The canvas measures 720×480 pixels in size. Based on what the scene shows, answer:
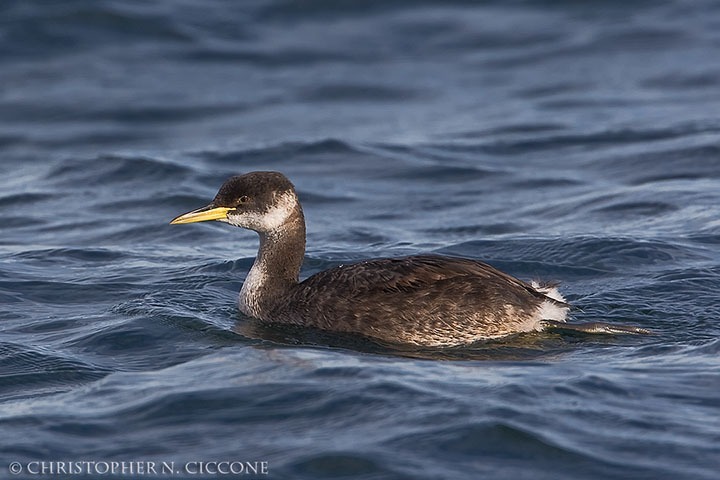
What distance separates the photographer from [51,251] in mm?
12906

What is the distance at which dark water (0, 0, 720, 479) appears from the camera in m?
7.44

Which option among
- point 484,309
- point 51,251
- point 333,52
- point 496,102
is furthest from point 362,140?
point 484,309

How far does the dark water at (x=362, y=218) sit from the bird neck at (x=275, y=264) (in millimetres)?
233

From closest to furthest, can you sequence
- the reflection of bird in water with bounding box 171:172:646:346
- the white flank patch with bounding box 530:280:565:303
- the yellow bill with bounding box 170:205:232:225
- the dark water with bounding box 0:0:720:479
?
the dark water with bounding box 0:0:720:479 < the reflection of bird in water with bounding box 171:172:646:346 < the white flank patch with bounding box 530:280:565:303 < the yellow bill with bounding box 170:205:232:225

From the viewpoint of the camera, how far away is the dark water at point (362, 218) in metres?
7.44

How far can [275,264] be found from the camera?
33.6 ft

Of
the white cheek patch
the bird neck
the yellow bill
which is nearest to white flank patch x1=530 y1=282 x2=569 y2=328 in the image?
the bird neck

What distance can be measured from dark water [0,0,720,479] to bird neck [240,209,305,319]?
0.23 meters

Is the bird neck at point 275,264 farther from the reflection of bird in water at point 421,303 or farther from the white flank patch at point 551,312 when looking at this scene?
the white flank patch at point 551,312

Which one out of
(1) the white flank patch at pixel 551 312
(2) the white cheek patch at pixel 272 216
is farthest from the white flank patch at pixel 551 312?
(2) the white cheek patch at pixel 272 216

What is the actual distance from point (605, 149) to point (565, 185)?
1.90 m

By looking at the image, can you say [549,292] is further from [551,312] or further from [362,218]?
[362,218]

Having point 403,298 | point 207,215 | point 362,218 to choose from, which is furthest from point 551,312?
point 362,218

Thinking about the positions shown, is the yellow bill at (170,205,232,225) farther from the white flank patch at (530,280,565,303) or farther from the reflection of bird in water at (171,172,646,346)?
the white flank patch at (530,280,565,303)
